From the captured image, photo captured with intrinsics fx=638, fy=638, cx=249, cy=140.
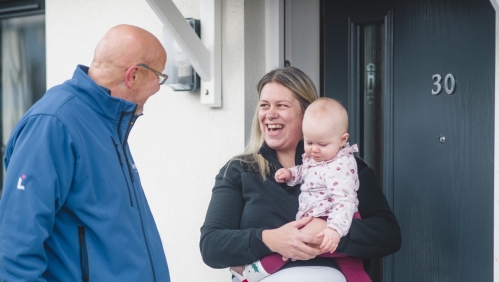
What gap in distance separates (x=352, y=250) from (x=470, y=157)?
724mm

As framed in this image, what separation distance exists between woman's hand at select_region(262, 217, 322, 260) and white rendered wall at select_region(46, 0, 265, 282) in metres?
0.86

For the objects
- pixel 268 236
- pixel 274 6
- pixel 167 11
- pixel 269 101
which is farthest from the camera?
pixel 274 6

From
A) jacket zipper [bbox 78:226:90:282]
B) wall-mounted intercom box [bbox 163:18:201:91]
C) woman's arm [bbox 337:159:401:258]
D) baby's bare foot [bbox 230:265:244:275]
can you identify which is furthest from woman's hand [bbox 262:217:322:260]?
wall-mounted intercom box [bbox 163:18:201:91]

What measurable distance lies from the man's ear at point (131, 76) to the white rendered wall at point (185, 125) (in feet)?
3.57

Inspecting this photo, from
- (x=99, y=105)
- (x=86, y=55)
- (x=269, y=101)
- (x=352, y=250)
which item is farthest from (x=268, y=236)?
(x=86, y=55)

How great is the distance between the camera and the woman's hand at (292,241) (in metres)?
2.17

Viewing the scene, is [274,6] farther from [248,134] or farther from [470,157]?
[470,157]

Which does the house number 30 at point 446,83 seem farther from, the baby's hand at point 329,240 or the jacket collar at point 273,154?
the baby's hand at point 329,240

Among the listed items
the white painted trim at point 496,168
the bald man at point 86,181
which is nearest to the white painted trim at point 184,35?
the bald man at point 86,181

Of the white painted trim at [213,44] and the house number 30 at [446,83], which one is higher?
the white painted trim at [213,44]

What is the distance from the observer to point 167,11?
9.05ft

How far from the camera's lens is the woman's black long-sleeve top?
2.26m

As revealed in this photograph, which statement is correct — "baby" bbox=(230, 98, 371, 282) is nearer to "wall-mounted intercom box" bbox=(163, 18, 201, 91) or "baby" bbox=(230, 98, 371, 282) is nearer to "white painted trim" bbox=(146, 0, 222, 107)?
"white painted trim" bbox=(146, 0, 222, 107)

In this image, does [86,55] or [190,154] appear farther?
[86,55]
